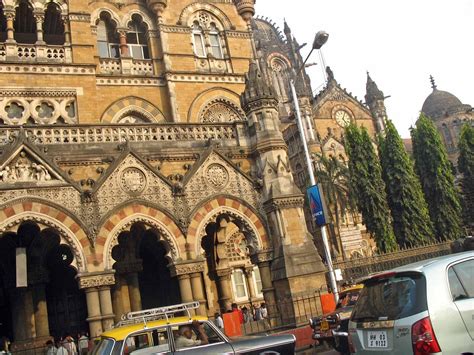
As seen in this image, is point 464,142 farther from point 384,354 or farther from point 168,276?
point 384,354

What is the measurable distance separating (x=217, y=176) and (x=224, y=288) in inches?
218

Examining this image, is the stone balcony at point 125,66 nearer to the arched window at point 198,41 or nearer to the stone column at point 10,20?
the arched window at point 198,41

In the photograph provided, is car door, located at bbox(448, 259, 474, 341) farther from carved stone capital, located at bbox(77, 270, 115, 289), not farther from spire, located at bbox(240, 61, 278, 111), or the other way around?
spire, located at bbox(240, 61, 278, 111)

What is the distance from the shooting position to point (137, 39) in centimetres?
2470

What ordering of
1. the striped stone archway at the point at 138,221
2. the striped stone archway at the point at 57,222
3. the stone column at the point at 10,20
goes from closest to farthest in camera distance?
1. the striped stone archway at the point at 57,222
2. the striped stone archway at the point at 138,221
3. the stone column at the point at 10,20

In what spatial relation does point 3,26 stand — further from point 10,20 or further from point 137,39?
point 137,39

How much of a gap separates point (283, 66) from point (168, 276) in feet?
178

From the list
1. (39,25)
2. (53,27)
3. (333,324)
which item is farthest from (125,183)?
(53,27)

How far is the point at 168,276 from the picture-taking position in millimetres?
19734

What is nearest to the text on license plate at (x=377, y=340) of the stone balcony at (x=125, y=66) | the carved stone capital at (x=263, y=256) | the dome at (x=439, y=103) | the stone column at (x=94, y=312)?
the stone column at (x=94, y=312)

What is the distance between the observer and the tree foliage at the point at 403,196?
32.4 metres

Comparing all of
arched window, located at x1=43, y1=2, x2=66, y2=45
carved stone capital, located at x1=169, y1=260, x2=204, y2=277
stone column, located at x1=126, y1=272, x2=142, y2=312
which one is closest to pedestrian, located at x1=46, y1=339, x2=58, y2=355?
carved stone capital, located at x1=169, y1=260, x2=204, y2=277

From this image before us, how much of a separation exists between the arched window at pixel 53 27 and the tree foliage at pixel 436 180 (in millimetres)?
26098

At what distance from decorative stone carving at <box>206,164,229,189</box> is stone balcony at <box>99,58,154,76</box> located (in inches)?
363
